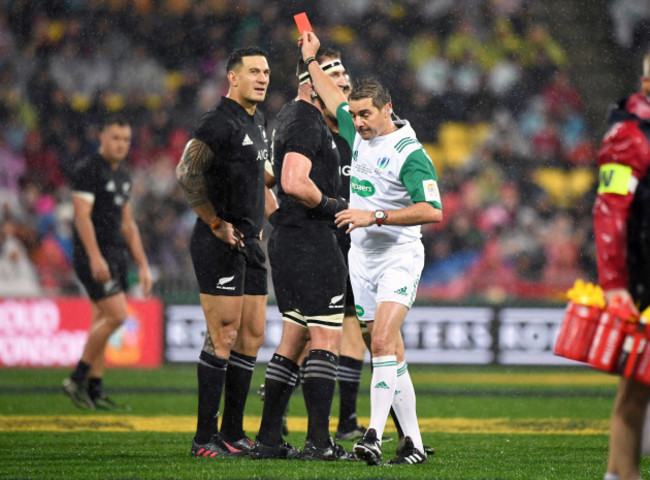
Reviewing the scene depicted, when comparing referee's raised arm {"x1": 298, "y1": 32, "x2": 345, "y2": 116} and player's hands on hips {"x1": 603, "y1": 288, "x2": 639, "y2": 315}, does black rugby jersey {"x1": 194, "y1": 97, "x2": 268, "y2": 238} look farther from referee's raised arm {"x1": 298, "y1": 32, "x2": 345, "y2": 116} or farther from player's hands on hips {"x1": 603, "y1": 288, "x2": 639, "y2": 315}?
player's hands on hips {"x1": 603, "y1": 288, "x2": 639, "y2": 315}

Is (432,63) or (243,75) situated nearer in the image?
(243,75)

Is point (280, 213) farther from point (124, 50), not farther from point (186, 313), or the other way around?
point (124, 50)

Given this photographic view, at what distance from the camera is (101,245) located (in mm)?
10250

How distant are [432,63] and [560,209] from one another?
3.88 m

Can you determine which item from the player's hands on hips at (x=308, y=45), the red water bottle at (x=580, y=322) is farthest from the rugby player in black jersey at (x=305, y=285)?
the red water bottle at (x=580, y=322)

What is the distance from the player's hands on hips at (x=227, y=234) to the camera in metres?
6.54

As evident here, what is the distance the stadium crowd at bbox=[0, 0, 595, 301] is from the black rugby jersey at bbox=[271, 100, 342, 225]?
31.5 feet

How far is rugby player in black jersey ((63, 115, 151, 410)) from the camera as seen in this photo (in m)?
9.84

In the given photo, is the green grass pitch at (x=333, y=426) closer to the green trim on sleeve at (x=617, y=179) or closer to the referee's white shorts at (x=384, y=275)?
the referee's white shorts at (x=384, y=275)

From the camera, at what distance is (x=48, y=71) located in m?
19.1

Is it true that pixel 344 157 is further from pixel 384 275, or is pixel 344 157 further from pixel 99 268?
pixel 99 268

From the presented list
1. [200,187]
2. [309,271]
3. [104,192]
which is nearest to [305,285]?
[309,271]

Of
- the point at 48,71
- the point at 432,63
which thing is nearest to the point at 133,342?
the point at 48,71

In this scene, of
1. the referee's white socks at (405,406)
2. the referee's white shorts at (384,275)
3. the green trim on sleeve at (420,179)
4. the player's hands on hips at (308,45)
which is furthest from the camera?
the player's hands on hips at (308,45)
